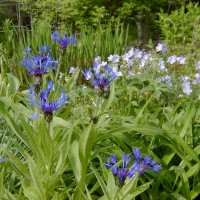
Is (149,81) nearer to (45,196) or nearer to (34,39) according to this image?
(45,196)

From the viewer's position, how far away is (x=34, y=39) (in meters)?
5.40

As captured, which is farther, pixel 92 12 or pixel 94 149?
pixel 92 12

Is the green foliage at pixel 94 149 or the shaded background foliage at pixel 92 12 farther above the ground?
the green foliage at pixel 94 149

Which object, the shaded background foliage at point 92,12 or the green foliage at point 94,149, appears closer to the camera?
the green foliage at point 94,149

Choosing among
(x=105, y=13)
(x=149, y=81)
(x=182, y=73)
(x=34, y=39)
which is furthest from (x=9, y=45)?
(x=105, y=13)

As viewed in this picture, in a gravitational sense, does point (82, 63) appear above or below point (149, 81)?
below

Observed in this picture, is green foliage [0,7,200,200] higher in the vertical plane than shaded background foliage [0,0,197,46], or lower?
higher

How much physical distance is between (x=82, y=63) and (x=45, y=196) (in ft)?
10.7

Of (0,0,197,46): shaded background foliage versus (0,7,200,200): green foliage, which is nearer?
(0,7,200,200): green foliage

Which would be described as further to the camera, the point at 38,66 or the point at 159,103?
the point at 159,103

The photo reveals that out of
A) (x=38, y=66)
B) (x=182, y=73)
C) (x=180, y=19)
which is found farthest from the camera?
(x=180, y=19)

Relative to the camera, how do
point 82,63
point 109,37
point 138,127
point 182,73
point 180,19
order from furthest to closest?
point 180,19 < point 109,37 < point 82,63 < point 182,73 < point 138,127

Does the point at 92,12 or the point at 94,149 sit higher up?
the point at 94,149

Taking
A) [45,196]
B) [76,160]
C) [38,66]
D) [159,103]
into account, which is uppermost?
[38,66]
